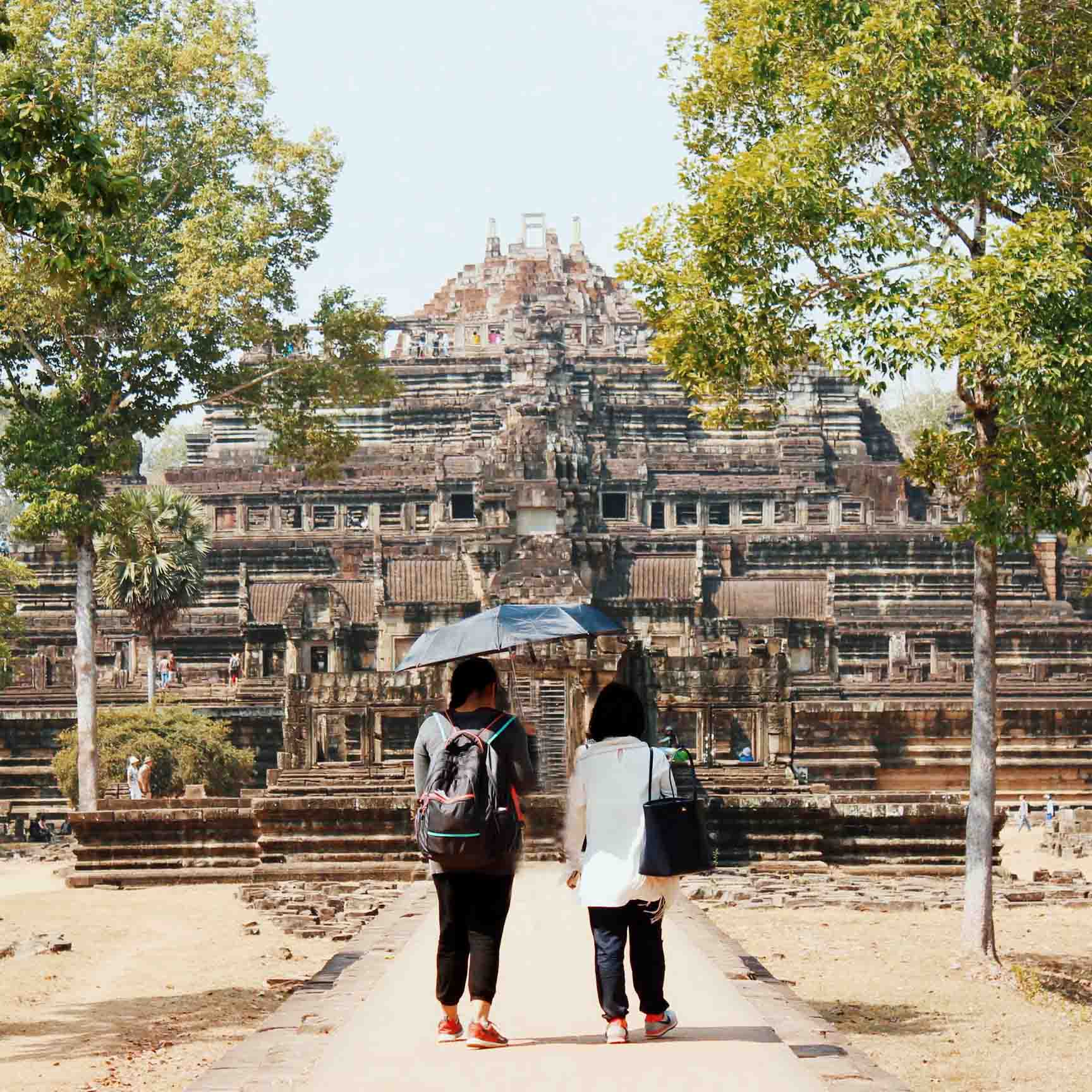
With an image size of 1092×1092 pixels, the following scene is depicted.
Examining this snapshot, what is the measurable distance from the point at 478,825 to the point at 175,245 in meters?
24.0

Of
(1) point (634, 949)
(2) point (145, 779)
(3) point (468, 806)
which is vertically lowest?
(2) point (145, 779)

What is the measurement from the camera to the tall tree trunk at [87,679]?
29.4 meters

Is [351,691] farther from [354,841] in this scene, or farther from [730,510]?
[730,510]

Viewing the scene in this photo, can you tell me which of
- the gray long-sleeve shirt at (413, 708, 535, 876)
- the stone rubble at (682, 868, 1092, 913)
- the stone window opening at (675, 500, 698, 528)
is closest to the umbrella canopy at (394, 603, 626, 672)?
the stone rubble at (682, 868, 1092, 913)

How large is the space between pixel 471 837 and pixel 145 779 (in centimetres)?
2497

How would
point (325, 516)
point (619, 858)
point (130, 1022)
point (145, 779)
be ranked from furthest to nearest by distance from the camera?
point (325, 516)
point (145, 779)
point (130, 1022)
point (619, 858)

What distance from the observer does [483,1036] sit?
9094mm

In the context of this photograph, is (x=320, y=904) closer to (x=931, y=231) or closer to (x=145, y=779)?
(x=931, y=231)

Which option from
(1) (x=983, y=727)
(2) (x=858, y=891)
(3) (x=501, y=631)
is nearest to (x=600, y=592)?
(2) (x=858, y=891)

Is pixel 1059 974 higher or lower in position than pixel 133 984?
lower

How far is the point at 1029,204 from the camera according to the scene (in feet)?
58.0

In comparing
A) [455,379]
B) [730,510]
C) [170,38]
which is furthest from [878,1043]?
[455,379]

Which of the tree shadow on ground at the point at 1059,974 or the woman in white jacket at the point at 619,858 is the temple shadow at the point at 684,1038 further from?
the tree shadow on ground at the point at 1059,974

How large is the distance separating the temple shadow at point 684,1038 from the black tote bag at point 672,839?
2.57ft
